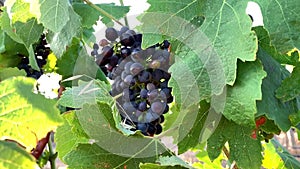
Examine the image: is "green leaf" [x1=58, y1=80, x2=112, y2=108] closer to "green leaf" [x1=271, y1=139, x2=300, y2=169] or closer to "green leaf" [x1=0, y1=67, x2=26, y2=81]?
"green leaf" [x1=0, y1=67, x2=26, y2=81]

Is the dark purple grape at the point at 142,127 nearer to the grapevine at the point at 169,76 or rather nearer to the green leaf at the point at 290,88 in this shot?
the grapevine at the point at 169,76

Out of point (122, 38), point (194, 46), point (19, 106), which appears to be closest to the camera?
point (19, 106)

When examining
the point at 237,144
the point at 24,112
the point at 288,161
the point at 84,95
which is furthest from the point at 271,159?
the point at 24,112

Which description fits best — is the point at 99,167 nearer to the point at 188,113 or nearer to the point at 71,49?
the point at 188,113

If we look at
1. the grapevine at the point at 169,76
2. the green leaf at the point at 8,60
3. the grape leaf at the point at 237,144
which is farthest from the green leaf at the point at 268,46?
the green leaf at the point at 8,60

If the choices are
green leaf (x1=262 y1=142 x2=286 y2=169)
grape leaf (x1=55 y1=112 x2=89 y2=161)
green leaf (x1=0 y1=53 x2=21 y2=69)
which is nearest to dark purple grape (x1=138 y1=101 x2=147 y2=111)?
grape leaf (x1=55 y1=112 x2=89 y2=161)

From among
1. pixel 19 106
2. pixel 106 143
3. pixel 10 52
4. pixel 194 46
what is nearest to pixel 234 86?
pixel 194 46
